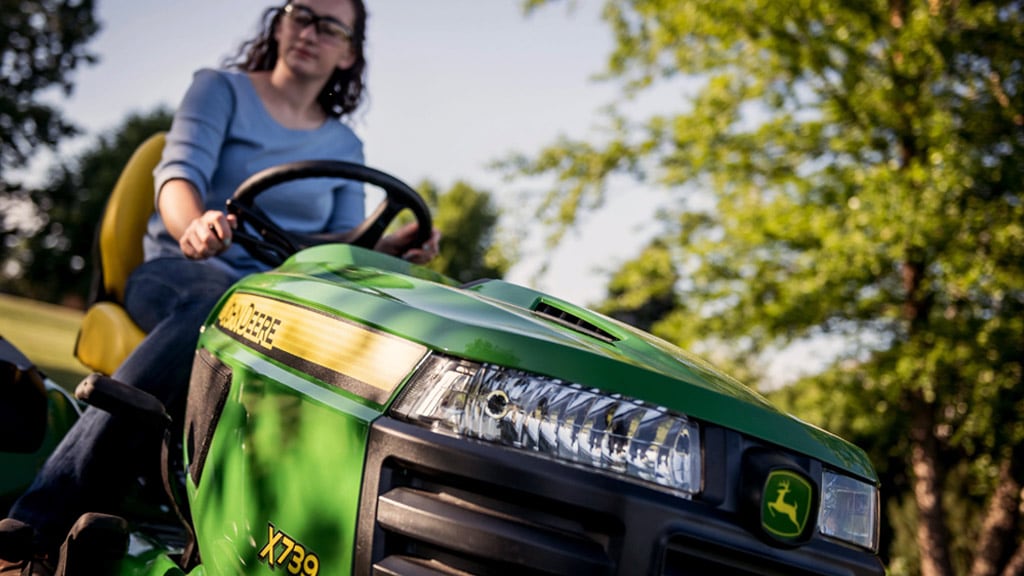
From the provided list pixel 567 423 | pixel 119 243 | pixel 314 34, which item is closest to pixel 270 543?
pixel 567 423

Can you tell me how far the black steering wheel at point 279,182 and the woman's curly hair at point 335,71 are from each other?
797 mm

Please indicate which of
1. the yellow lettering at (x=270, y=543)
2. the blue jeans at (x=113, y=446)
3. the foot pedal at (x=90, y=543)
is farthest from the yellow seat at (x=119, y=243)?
the yellow lettering at (x=270, y=543)

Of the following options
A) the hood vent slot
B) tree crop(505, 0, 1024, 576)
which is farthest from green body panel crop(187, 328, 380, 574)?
tree crop(505, 0, 1024, 576)

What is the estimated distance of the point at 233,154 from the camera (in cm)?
264

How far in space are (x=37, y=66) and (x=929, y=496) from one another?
34.0m

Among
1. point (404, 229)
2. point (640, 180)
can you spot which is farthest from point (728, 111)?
point (404, 229)

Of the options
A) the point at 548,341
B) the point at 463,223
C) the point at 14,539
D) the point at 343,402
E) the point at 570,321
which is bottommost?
the point at 14,539

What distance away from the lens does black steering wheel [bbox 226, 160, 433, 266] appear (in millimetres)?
2125

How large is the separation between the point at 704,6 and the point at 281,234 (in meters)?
7.66

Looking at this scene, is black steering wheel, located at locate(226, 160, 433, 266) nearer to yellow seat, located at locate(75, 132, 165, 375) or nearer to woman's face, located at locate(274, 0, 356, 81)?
woman's face, located at locate(274, 0, 356, 81)

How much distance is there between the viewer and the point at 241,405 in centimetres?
150

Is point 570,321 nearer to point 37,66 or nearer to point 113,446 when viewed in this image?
point 113,446

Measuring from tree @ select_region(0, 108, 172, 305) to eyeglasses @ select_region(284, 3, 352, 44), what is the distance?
141ft

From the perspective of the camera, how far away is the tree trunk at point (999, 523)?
9.16m
